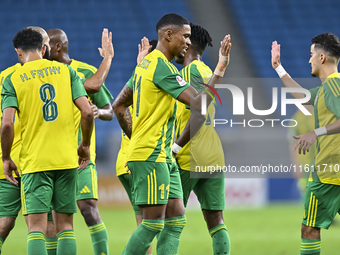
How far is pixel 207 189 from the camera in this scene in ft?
14.8

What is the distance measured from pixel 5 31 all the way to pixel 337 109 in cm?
1308

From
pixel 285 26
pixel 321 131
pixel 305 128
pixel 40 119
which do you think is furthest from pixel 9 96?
pixel 285 26

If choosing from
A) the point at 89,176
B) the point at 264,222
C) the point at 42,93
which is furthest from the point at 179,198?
the point at 264,222

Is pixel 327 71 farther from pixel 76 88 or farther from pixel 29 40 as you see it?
pixel 29 40

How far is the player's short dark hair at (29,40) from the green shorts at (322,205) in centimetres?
264

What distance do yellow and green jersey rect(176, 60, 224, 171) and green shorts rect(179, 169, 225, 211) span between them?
120 millimetres

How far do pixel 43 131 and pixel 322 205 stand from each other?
2.41m

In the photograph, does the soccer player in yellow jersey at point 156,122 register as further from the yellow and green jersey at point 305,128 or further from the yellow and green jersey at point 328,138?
the yellow and green jersey at point 305,128

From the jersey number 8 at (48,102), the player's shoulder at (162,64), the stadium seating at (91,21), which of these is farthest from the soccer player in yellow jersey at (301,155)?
the stadium seating at (91,21)

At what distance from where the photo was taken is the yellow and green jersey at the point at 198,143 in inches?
177

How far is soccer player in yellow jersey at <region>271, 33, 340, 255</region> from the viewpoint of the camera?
4008 millimetres

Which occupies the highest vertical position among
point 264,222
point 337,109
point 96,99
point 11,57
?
point 11,57

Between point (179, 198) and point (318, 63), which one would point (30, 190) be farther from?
point (318, 63)

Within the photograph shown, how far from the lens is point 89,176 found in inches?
184
